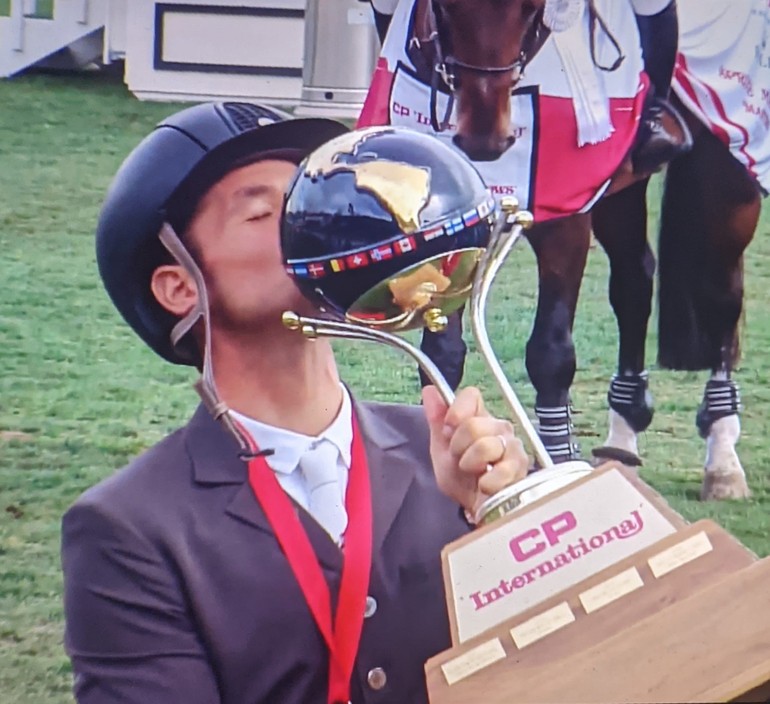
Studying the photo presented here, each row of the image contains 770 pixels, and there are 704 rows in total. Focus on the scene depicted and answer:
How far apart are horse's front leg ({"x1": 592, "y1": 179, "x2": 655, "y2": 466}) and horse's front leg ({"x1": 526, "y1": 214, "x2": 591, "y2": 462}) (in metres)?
0.08

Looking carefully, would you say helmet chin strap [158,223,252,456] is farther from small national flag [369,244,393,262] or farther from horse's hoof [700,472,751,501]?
horse's hoof [700,472,751,501]

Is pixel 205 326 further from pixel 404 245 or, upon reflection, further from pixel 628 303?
pixel 628 303

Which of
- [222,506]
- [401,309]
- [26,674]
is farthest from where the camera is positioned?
[26,674]

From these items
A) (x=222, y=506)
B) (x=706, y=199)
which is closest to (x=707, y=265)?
(x=706, y=199)

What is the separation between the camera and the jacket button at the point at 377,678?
1213 mm

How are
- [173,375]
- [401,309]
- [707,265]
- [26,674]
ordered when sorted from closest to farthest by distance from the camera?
[401,309]
[26,674]
[707,265]
[173,375]

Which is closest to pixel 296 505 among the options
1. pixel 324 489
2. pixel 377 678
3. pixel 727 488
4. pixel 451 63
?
pixel 324 489

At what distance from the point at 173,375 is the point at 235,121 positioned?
2.04m

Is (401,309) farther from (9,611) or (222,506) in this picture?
(9,611)

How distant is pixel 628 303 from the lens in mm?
2723

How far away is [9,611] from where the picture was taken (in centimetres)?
267

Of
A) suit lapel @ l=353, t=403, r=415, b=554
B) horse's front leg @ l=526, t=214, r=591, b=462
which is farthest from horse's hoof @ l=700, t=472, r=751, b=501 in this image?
suit lapel @ l=353, t=403, r=415, b=554

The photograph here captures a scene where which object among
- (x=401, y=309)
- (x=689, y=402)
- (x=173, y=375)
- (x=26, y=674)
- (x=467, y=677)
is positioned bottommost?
(x=26, y=674)

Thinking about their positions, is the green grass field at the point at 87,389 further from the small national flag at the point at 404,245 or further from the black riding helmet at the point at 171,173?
the small national flag at the point at 404,245
